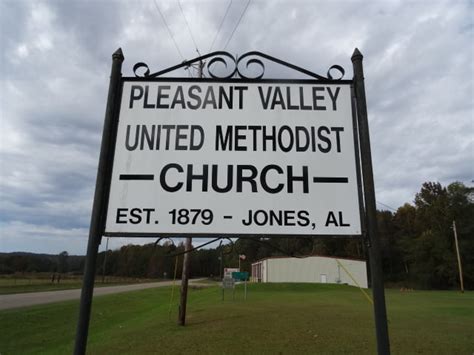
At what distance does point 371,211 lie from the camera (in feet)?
7.28

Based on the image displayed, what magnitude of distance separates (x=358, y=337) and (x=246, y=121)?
9.06 m

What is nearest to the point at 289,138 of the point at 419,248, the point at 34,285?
the point at 34,285

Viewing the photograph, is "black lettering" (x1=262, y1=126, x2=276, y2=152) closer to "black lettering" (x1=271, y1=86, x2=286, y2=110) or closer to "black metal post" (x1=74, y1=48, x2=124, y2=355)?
"black lettering" (x1=271, y1=86, x2=286, y2=110)

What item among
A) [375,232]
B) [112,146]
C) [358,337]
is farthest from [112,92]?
[358,337]

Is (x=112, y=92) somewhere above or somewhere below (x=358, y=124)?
above

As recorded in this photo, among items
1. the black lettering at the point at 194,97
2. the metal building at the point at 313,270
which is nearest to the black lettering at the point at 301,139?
the black lettering at the point at 194,97

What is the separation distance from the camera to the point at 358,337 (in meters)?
9.61

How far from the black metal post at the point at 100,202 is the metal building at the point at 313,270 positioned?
1895 inches

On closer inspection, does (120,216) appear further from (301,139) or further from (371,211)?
(371,211)

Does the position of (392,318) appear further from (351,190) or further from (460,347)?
(351,190)

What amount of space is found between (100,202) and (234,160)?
0.88 meters

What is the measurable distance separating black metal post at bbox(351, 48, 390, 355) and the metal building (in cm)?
4783

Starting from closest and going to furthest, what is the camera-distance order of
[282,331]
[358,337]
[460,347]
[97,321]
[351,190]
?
1. [351,190]
2. [460,347]
3. [358,337]
4. [282,331]
5. [97,321]

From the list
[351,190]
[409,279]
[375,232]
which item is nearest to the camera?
[375,232]
